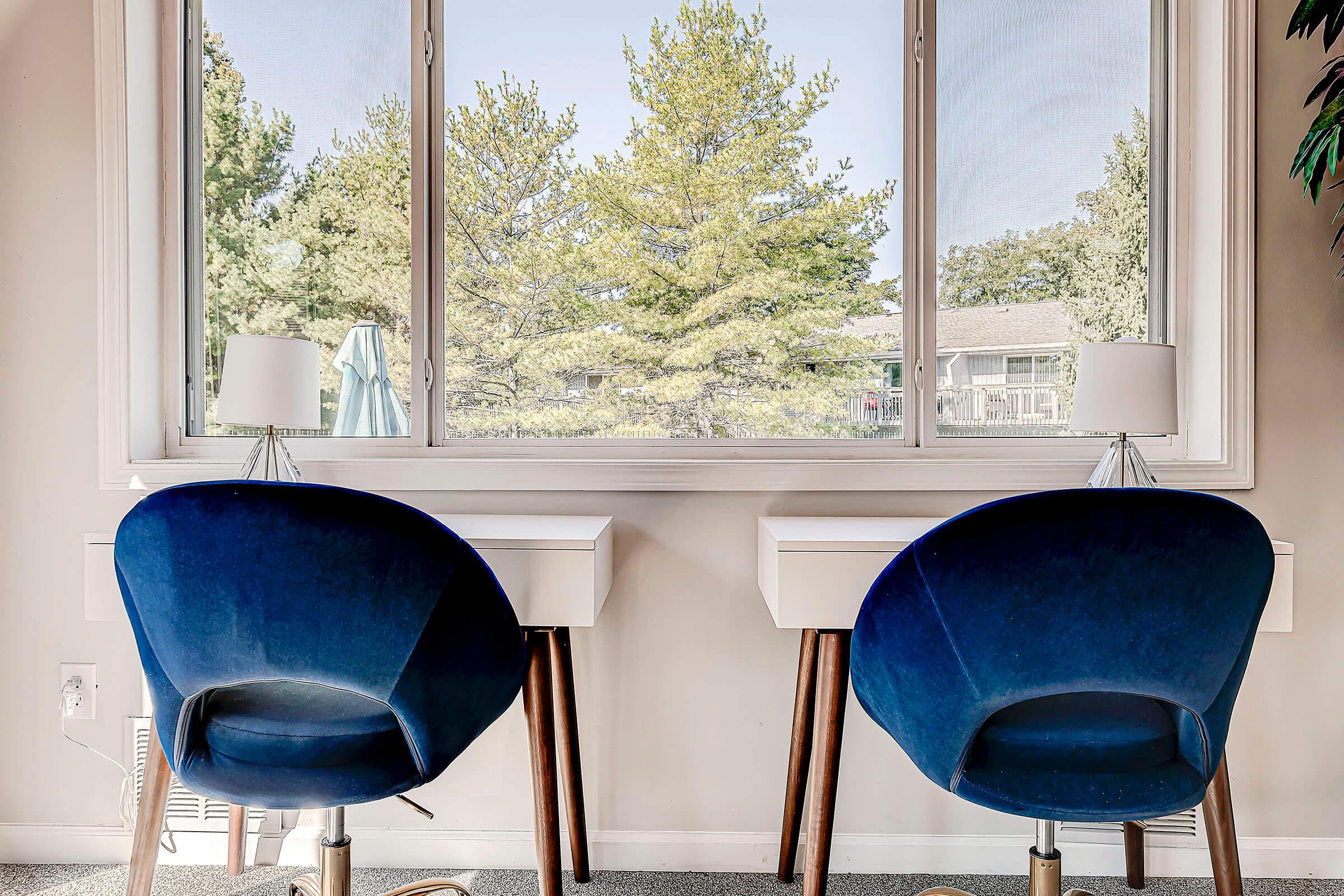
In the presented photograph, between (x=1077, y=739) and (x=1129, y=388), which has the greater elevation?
(x=1129, y=388)

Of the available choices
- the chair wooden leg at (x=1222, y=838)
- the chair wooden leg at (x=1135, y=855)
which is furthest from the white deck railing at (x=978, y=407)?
the chair wooden leg at (x=1135, y=855)

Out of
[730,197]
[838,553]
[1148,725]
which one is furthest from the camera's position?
[730,197]

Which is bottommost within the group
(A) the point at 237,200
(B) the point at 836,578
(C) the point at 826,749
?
(C) the point at 826,749

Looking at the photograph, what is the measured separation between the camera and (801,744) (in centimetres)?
143

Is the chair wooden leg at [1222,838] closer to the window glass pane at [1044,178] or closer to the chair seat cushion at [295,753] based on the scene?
the window glass pane at [1044,178]

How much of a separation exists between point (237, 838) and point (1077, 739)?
1654mm

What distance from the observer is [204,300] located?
1.75 meters

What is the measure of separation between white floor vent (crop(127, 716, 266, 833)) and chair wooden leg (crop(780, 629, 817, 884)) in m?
1.18

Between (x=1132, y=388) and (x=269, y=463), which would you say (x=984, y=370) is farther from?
(x=269, y=463)

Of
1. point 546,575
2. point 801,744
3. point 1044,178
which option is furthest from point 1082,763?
point 1044,178

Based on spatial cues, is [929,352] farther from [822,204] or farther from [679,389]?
[679,389]

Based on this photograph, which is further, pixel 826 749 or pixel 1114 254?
pixel 1114 254

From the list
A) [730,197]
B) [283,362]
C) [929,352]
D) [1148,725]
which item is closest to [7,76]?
[283,362]

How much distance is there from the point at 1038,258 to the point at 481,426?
1.41 m
